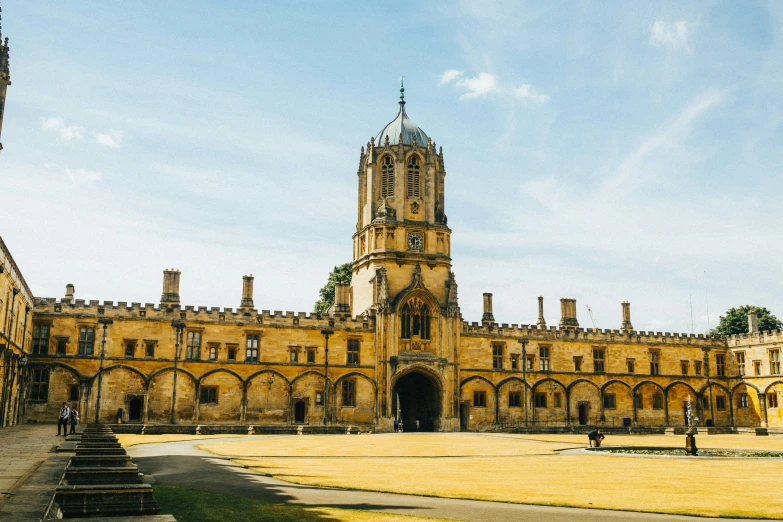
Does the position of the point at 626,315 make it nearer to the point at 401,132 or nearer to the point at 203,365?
the point at 401,132

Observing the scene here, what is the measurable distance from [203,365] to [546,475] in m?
36.8

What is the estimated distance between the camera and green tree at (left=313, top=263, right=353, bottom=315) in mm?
74631

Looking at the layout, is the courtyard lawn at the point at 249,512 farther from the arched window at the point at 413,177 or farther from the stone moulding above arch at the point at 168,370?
the arched window at the point at 413,177

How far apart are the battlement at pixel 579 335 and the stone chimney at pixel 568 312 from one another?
2.27 meters

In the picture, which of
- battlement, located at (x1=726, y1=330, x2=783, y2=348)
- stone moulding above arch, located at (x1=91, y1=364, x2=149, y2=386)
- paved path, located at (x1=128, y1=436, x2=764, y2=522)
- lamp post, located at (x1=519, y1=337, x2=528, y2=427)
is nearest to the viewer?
paved path, located at (x1=128, y1=436, x2=764, y2=522)

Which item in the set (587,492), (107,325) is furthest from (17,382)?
(587,492)

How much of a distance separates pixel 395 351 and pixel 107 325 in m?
20.4

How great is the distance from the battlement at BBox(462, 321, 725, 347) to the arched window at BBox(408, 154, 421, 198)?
11.2m

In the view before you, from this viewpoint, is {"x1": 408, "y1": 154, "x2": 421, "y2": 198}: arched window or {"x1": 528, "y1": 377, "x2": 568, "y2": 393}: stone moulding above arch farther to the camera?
{"x1": 408, "y1": 154, "x2": 421, "y2": 198}: arched window

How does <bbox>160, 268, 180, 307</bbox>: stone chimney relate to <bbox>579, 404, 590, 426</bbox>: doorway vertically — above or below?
above

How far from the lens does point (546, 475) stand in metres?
19.7

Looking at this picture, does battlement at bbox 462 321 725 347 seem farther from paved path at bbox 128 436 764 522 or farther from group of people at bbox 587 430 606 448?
paved path at bbox 128 436 764 522

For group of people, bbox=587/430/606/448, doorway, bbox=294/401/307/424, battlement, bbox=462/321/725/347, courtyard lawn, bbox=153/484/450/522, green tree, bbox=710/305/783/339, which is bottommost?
courtyard lawn, bbox=153/484/450/522

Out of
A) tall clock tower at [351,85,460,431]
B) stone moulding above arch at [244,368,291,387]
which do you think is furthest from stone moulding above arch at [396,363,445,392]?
stone moulding above arch at [244,368,291,387]
